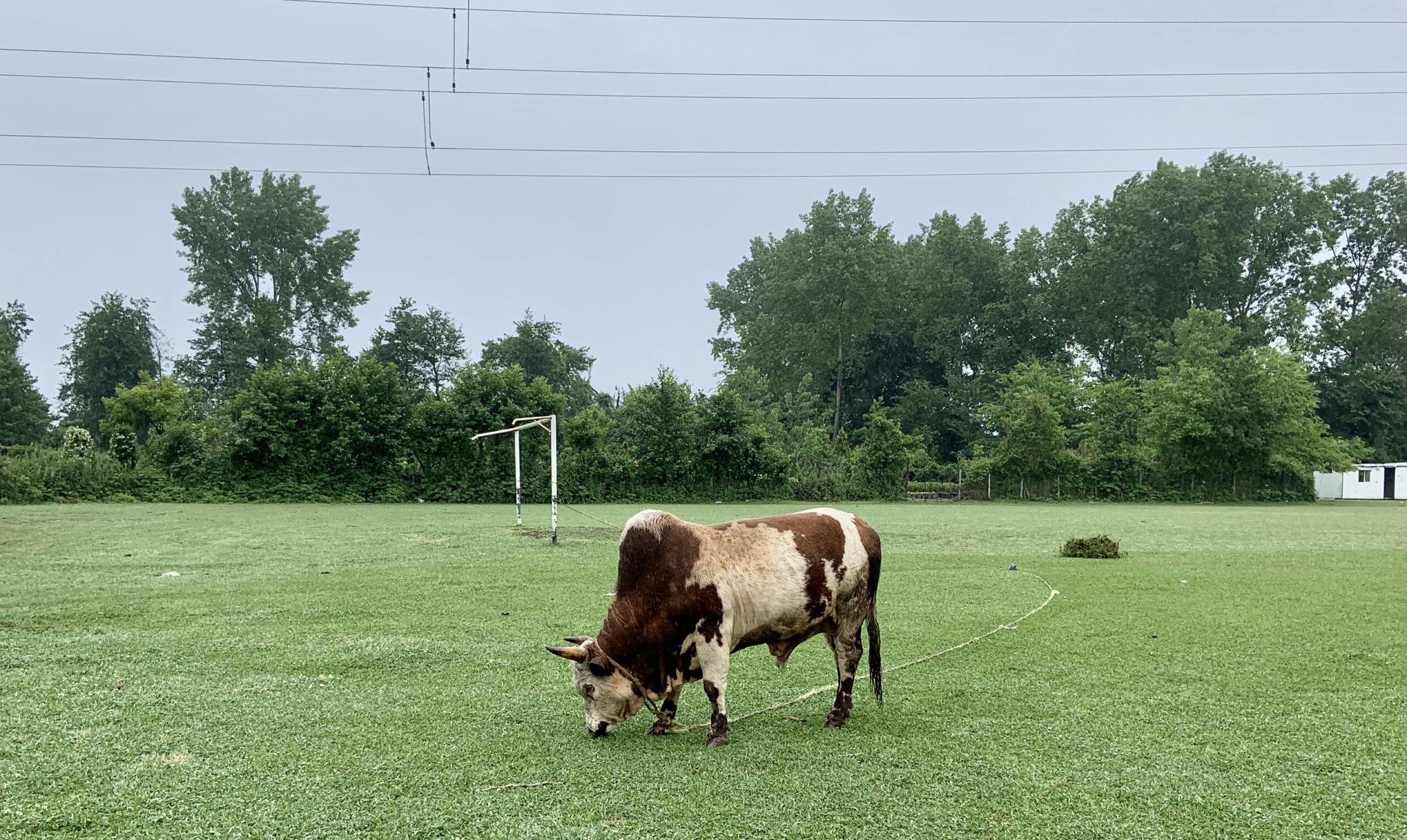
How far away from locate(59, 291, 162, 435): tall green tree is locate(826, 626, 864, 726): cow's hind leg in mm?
57145

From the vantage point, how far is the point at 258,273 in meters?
52.0

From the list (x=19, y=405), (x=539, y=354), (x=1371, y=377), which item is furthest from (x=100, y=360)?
(x=1371, y=377)

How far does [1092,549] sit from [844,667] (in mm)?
10523

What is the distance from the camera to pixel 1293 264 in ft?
181

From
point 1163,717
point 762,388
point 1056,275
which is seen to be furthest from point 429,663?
point 1056,275

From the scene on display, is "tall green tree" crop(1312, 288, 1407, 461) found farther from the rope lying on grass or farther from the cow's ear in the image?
the cow's ear

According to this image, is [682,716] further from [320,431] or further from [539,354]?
[539,354]

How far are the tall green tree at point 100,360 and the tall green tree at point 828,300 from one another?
39672mm

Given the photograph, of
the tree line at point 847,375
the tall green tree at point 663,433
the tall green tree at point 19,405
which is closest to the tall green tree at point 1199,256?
the tree line at point 847,375

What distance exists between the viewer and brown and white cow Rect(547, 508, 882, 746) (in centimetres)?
447

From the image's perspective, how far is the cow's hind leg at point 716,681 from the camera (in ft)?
14.4

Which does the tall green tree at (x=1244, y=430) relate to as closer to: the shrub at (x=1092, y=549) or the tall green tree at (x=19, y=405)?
the shrub at (x=1092, y=549)

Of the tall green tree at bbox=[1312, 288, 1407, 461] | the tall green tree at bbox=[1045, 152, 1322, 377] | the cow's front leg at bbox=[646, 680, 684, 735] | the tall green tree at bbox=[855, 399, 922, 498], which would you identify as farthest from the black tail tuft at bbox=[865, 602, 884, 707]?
the tall green tree at bbox=[1312, 288, 1407, 461]

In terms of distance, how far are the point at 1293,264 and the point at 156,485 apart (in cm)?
6531
